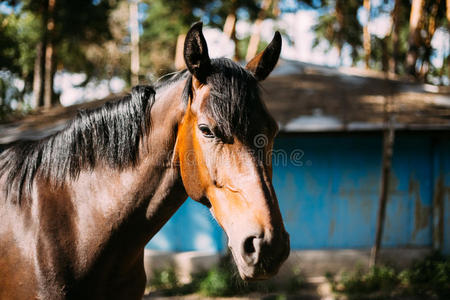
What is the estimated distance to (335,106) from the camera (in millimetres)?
7348

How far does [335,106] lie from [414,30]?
597 centimetres

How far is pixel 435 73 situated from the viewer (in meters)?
18.6

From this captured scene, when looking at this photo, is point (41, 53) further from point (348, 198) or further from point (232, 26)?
point (348, 198)

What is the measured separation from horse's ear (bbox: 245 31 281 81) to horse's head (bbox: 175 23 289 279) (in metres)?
0.21

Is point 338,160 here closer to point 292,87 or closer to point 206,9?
point 292,87

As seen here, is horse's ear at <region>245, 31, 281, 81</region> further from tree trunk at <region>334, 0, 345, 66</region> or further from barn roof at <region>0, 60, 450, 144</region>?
tree trunk at <region>334, 0, 345, 66</region>

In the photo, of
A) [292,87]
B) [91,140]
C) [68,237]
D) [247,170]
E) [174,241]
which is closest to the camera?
[247,170]

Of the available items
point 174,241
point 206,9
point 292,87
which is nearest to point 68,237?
point 174,241

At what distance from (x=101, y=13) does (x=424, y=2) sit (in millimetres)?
11068

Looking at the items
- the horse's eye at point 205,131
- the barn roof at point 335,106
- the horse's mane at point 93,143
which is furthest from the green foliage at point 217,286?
the horse's eye at point 205,131

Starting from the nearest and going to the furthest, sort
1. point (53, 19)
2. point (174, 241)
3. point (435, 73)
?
point (174, 241) < point (53, 19) < point (435, 73)

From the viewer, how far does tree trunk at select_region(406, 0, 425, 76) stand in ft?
35.1

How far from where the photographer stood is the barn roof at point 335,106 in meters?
6.51

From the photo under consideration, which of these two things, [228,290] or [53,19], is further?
[53,19]
